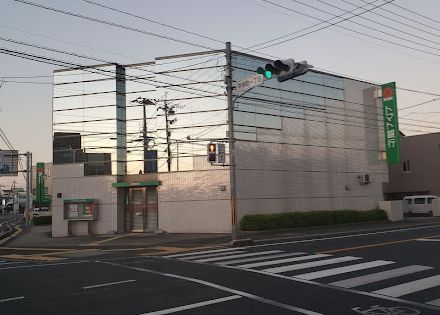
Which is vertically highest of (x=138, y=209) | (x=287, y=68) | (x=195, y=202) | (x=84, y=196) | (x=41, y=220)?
(x=287, y=68)

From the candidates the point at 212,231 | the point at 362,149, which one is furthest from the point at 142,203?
the point at 362,149

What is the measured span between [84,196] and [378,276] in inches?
818

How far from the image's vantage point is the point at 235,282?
34.6ft

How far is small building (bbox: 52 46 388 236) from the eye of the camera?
1059 inches

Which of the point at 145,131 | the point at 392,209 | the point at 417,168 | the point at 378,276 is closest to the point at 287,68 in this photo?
the point at 378,276

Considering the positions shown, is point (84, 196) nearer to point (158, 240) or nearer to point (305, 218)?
point (158, 240)

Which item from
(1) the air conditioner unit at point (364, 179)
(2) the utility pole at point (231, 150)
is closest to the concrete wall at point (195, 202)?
(2) the utility pole at point (231, 150)

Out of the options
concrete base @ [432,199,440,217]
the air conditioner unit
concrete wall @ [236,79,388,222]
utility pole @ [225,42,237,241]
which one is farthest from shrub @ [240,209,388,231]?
concrete base @ [432,199,440,217]

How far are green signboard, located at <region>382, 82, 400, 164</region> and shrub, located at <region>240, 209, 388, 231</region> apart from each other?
13.7ft

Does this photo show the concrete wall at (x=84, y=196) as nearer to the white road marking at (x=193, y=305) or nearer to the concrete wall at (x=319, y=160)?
the concrete wall at (x=319, y=160)

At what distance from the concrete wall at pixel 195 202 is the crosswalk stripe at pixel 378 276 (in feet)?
48.8

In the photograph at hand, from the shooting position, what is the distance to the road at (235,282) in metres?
8.20

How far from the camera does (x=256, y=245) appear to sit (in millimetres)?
19906

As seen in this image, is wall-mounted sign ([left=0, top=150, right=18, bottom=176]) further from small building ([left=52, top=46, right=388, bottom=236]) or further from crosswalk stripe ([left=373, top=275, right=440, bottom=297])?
crosswalk stripe ([left=373, top=275, right=440, bottom=297])
